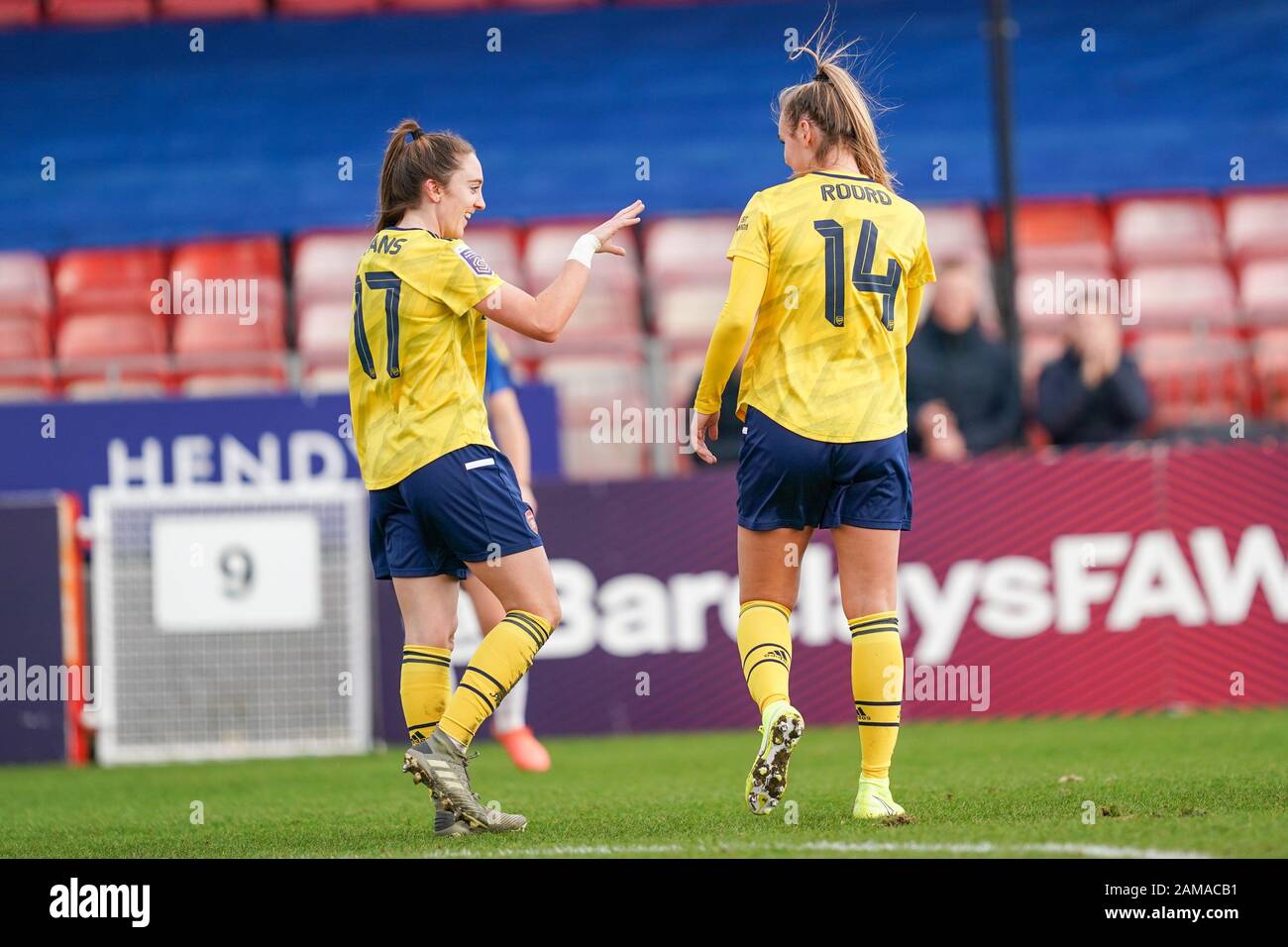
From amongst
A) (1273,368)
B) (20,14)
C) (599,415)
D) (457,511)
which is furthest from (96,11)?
(457,511)

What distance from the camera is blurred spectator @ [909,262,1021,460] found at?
10070 millimetres

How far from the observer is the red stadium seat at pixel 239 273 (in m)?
12.2

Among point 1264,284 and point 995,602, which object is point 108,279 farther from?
point 1264,284

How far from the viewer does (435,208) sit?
16.3 feet

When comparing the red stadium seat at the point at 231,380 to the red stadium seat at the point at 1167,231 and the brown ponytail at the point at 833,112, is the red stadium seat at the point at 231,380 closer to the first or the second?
the brown ponytail at the point at 833,112

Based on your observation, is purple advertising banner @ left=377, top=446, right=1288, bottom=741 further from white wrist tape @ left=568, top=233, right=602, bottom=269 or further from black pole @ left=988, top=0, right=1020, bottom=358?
white wrist tape @ left=568, top=233, right=602, bottom=269

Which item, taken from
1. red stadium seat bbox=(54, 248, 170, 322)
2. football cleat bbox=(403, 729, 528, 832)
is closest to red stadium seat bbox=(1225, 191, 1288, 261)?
red stadium seat bbox=(54, 248, 170, 322)

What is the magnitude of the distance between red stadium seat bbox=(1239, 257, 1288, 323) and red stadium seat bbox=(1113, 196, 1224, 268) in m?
0.29

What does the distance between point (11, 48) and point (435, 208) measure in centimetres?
928

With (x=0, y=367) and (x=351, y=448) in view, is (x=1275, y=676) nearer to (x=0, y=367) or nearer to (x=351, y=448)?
(x=351, y=448)

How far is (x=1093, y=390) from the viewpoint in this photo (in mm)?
9945

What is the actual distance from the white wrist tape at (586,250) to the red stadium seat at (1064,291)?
6910 millimetres

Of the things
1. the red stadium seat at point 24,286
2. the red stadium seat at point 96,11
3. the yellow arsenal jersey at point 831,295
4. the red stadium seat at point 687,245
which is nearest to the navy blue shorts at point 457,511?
the yellow arsenal jersey at point 831,295
